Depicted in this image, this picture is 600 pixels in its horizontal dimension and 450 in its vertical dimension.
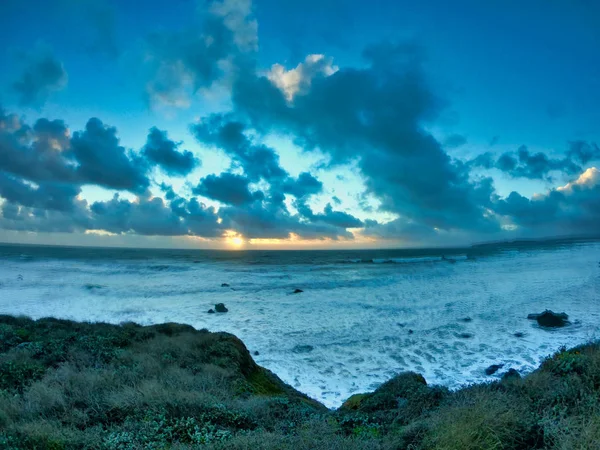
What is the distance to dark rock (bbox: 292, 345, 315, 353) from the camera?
17.5m

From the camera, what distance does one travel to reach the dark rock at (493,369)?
14.0m

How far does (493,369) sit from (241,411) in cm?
1238

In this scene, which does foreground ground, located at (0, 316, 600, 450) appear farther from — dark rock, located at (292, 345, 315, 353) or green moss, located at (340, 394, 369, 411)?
dark rock, located at (292, 345, 315, 353)

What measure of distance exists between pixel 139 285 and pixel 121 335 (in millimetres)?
30897

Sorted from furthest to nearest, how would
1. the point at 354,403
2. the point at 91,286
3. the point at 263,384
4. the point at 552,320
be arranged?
1. the point at 91,286
2. the point at 552,320
3. the point at 263,384
4. the point at 354,403

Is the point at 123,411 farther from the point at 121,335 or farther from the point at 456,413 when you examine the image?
the point at 121,335

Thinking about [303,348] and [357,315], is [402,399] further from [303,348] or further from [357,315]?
[357,315]

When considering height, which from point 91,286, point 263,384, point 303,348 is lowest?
point 91,286

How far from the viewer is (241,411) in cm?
659

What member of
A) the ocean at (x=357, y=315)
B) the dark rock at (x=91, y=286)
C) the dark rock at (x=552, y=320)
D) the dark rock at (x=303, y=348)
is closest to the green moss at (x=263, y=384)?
the ocean at (x=357, y=315)

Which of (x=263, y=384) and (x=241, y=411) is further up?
(x=241, y=411)

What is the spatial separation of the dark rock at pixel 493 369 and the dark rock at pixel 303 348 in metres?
8.17

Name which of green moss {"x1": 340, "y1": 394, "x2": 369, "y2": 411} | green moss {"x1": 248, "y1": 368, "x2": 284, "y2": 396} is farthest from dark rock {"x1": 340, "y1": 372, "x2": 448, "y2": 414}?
green moss {"x1": 248, "y1": 368, "x2": 284, "y2": 396}

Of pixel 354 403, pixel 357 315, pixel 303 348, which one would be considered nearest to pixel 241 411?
pixel 354 403
